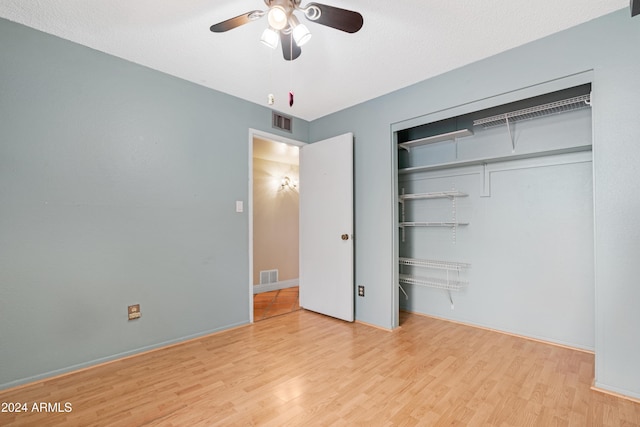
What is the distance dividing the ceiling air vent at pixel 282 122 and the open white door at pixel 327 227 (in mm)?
332

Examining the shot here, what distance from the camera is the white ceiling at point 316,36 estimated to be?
6.08ft

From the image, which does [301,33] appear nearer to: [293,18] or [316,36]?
[293,18]

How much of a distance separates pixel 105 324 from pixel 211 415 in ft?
4.23

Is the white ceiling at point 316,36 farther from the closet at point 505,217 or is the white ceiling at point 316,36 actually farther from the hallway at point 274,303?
the hallway at point 274,303

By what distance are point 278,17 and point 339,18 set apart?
328mm

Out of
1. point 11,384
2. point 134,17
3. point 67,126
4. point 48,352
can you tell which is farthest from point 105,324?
point 134,17

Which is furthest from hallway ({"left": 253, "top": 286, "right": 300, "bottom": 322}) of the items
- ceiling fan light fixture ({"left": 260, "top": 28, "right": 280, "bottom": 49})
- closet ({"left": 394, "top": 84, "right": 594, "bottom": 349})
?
ceiling fan light fixture ({"left": 260, "top": 28, "right": 280, "bottom": 49})

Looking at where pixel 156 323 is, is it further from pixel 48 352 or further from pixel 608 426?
pixel 608 426

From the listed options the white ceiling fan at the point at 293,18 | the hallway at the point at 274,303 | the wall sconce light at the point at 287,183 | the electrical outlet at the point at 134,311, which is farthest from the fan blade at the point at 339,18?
the wall sconce light at the point at 287,183

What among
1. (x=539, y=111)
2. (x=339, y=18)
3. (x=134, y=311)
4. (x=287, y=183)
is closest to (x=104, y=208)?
(x=134, y=311)

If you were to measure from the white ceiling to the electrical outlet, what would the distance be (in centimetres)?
209

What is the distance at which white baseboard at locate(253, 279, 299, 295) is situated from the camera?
4.73 meters

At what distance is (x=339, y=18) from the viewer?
158 cm

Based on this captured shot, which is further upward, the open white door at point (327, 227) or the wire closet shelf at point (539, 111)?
the wire closet shelf at point (539, 111)
